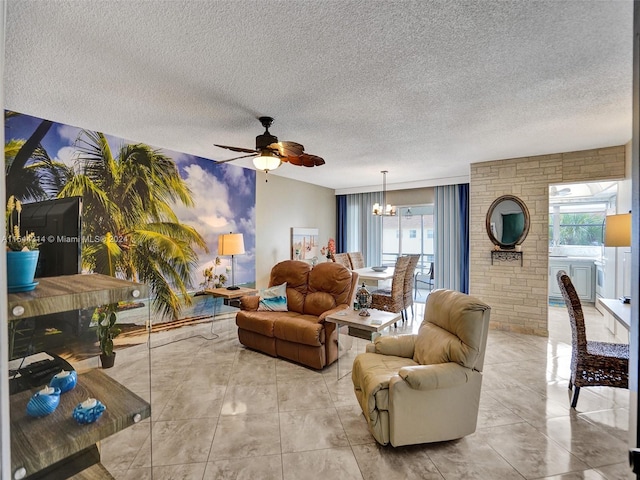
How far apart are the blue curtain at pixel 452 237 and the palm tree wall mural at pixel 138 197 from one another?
13.2 ft

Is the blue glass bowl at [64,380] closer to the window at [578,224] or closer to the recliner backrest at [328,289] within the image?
the recliner backrest at [328,289]

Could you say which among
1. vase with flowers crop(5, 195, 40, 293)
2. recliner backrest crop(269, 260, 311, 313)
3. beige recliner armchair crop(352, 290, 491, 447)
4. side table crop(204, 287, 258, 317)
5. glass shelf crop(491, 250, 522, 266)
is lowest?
beige recliner armchair crop(352, 290, 491, 447)

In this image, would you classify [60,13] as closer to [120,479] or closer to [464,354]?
[120,479]

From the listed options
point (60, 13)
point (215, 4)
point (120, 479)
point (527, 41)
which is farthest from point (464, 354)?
point (60, 13)

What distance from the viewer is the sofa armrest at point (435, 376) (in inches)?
77.4

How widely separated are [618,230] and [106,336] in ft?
14.0

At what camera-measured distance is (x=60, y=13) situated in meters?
1.61

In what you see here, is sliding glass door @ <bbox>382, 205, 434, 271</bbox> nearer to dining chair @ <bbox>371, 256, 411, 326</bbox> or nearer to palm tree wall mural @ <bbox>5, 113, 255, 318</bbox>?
dining chair @ <bbox>371, 256, 411, 326</bbox>

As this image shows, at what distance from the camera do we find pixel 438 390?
2.04 meters

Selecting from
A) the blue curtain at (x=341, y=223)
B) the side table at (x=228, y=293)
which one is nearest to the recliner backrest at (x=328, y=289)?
the side table at (x=228, y=293)

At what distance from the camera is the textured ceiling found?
164 centimetres

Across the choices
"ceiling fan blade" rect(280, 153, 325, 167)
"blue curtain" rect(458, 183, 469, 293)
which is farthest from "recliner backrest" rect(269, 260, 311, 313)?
"blue curtain" rect(458, 183, 469, 293)

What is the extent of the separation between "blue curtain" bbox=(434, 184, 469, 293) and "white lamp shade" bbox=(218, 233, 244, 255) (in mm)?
4190

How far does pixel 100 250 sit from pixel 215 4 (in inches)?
117
